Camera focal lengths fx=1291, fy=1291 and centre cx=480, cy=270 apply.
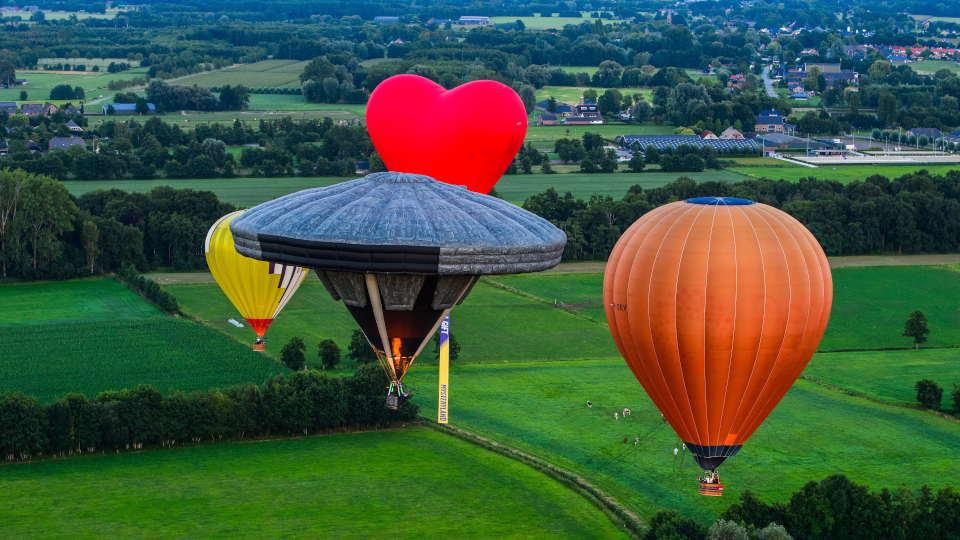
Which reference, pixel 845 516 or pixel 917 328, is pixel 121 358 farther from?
pixel 917 328

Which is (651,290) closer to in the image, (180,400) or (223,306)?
(180,400)

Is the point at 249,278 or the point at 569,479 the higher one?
the point at 249,278

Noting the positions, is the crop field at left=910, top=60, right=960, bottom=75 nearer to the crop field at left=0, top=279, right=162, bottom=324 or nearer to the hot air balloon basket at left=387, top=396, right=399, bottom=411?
the crop field at left=0, top=279, right=162, bottom=324

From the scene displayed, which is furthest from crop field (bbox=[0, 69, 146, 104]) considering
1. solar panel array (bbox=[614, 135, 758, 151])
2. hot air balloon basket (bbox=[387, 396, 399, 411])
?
hot air balloon basket (bbox=[387, 396, 399, 411])

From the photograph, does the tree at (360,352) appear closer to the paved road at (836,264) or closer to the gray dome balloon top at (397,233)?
the paved road at (836,264)

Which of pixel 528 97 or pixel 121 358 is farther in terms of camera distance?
pixel 528 97

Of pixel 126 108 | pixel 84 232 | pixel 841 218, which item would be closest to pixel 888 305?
pixel 841 218
